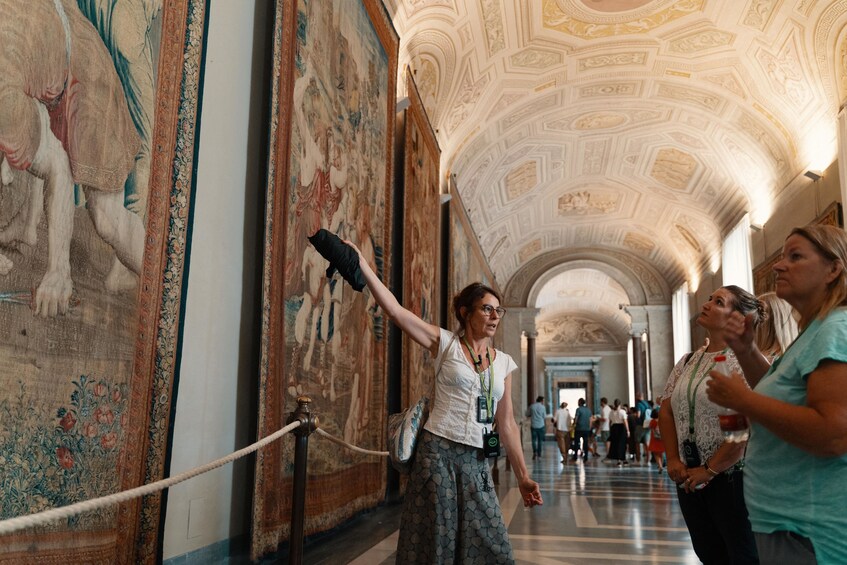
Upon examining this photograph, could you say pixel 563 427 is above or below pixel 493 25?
below

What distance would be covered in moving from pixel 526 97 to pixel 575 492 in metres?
7.83

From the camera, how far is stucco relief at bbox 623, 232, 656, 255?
24016 mm

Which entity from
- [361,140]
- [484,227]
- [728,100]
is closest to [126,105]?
[361,140]

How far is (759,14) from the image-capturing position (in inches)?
444

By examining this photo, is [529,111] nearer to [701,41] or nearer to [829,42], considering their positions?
[701,41]

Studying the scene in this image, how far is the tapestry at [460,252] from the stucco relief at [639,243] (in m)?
6.59

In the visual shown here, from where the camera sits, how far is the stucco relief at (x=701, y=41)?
477 inches

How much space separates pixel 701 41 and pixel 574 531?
949 cm

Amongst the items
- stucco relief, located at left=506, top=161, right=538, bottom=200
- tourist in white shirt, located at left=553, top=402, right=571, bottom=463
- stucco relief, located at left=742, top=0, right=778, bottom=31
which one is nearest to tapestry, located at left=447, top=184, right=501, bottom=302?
stucco relief, located at left=506, top=161, right=538, bottom=200

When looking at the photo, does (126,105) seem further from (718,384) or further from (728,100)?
(728,100)

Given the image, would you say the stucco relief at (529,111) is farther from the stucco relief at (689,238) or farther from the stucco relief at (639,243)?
the stucco relief at (639,243)

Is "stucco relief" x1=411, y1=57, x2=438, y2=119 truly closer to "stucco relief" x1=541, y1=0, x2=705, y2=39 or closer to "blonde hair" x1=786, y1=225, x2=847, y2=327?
"stucco relief" x1=541, y1=0, x2=705, y2=39

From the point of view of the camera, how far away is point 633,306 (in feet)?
84.6

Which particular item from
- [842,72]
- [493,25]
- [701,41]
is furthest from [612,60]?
[842,72]
